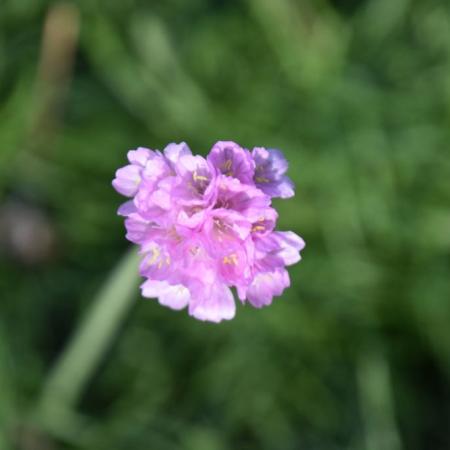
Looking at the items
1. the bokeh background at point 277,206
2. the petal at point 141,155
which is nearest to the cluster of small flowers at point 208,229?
the petal at point 141,155

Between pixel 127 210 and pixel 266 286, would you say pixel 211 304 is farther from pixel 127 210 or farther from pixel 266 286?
pixel 127 210

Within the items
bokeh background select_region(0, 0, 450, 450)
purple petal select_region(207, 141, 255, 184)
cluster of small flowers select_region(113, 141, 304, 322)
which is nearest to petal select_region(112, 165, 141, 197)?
cluster of small flowers select_region(113, 141, 304, 322)

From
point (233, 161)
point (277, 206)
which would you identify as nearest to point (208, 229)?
point (233, 161)

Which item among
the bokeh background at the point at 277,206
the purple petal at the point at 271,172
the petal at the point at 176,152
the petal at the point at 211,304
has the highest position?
the bokeh background at the point at 277,206

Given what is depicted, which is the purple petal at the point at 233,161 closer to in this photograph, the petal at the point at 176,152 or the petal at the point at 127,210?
the petal at the point at 176,152

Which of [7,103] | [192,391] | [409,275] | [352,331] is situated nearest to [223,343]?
[192,391]

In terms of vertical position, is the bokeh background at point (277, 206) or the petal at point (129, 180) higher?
the bokeh background at point (277, 206)
